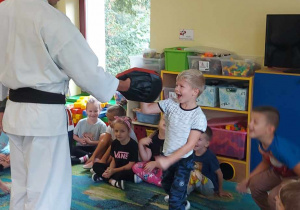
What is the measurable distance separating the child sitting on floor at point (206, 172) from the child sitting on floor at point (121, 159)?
544 mm

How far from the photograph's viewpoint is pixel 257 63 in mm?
3342

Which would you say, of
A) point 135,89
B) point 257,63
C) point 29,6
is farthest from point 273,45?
point 29,6

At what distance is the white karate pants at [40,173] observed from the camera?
187 cm

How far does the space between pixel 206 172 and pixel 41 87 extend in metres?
1.78

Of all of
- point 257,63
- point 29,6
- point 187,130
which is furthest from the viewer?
point 257,63

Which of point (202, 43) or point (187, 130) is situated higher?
point (202, 43)

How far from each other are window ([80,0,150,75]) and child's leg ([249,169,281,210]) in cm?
Answer: 234

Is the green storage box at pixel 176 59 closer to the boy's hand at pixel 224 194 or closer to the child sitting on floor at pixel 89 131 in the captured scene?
the child sitting on floor at pixel 89 131

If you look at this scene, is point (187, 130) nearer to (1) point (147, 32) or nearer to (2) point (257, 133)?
(2) point (257, 133)

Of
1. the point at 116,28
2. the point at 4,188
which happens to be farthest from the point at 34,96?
the point at 116,28

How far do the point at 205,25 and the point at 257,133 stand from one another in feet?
5.63

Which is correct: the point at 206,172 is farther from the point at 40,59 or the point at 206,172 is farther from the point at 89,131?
the point at 40,59

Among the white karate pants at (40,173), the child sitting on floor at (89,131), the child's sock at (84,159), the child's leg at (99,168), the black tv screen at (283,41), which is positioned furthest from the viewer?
the child sitting on floor at (89,131)

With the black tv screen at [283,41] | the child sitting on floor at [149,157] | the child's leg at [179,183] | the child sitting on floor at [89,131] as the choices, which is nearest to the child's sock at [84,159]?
the child sitting on floor at [89,131]
